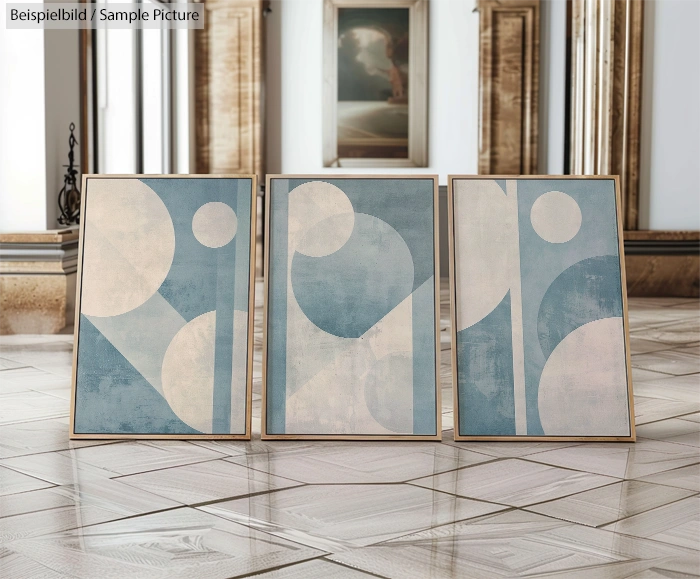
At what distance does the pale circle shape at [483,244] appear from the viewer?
3229mm

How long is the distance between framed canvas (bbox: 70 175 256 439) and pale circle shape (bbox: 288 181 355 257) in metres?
0.16

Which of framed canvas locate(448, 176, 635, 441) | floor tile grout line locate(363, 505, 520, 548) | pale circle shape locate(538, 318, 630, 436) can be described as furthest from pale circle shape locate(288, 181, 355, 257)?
floor tile grout line locate(363, 505, 520, 548)

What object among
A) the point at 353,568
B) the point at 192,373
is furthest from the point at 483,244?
the point at 353,568

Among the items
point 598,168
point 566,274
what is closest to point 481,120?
point 598,168

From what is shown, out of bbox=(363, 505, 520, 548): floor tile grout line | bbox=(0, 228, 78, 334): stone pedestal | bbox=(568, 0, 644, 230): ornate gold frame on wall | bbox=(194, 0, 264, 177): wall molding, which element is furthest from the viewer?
bbox=(194, 0, 264, 177): wall molding

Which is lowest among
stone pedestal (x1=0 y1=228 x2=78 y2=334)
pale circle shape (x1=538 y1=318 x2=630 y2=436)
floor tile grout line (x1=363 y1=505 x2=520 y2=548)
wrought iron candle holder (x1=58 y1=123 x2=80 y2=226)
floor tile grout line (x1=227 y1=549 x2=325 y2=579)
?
floor tile grout line (x1=227 y1=549 x2=325 y2=579)

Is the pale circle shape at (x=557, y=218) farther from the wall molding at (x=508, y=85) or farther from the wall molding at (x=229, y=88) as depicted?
the wall molding at (x=229, y=88)

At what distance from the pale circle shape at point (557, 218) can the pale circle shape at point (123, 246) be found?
4.26 feet

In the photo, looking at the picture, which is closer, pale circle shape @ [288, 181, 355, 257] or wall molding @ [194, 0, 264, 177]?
pale circle shape @ [288, 181, 355, 257]

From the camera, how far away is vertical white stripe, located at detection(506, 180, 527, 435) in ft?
10.4

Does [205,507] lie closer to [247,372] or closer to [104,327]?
[247,372]

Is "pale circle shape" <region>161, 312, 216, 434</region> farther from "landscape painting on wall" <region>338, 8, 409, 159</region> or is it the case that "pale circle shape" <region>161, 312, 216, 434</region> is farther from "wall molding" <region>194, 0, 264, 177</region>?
"landscape painting on wall" <region>338, 8, 409, 159</region>

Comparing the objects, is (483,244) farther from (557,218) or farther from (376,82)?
(376,82)

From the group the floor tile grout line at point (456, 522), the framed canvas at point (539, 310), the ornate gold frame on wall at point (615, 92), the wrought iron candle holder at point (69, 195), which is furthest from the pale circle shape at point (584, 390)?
the ornate gold frame on wall at point (615, 92)
